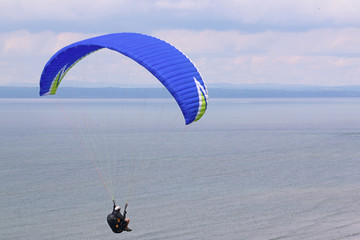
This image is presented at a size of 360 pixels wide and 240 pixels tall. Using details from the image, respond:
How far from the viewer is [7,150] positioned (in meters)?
77.8

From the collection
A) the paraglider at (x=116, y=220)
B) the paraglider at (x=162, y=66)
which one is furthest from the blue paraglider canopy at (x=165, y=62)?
the paraglider at (x=116, y=220)

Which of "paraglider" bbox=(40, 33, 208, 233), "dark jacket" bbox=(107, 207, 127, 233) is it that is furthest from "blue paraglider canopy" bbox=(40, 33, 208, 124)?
"dark jacket" bbox=(107, 207, 127, 233)

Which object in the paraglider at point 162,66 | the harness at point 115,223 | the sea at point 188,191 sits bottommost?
the sea at point 188,191

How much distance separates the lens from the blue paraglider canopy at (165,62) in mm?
17438

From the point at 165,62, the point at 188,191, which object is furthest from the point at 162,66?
the point at 188,191

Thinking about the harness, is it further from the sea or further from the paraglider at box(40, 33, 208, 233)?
the sea

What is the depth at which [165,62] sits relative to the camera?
17688mm

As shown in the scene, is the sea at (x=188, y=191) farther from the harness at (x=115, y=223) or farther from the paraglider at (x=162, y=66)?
the paraglider at (x=162, y=66)

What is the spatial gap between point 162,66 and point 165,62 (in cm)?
21

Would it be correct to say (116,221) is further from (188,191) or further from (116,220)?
(188,191)

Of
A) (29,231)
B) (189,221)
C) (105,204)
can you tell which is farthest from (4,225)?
(189,221)

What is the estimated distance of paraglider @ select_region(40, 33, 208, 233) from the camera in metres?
17.5

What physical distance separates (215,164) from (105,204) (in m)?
23.2

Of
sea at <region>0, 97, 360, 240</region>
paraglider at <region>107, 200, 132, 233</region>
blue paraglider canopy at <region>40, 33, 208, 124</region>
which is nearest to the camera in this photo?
blue paraglider canopy at <region>40, 33, 208, 124</region>
